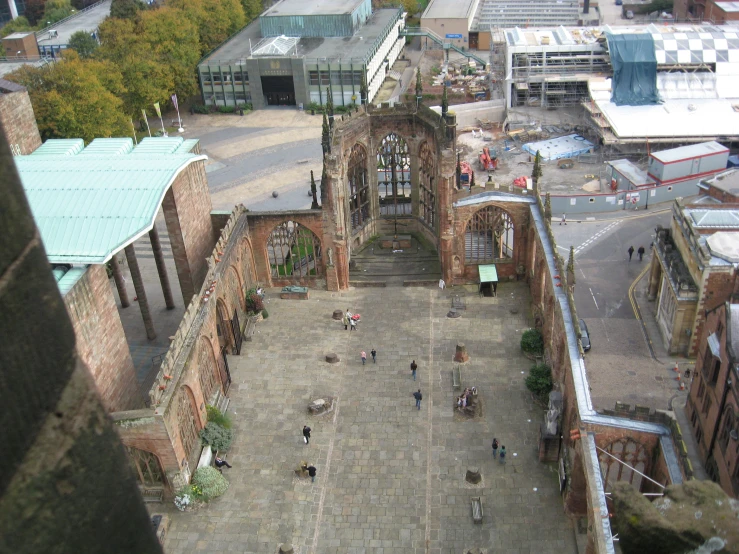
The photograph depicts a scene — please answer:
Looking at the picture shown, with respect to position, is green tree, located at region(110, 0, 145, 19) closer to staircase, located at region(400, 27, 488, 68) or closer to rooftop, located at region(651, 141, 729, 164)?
staircase, located at region(400, 27, 488, 68)

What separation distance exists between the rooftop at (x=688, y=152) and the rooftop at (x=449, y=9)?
65973 millimetres

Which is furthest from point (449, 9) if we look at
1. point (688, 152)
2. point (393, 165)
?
point (393, 165)

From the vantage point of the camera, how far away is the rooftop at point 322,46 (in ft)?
344

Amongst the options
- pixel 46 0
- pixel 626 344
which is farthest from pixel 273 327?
pixel 46 0

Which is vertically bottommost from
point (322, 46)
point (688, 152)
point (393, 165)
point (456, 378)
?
point (688, 152)

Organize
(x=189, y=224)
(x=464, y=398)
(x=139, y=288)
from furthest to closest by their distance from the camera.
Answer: (x=139, y=288), (x=189, y=224), (x=464, y=398)

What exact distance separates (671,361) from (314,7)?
93943 millimetres

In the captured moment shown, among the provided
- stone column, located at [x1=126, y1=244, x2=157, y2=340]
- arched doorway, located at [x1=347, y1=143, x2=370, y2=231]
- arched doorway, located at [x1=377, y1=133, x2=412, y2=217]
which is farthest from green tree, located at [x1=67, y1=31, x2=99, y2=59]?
stone column, located at [x1=126, y1=244, x2=157, y2=340]

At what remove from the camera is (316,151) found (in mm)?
91562

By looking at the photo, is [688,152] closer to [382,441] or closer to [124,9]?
[382,441]

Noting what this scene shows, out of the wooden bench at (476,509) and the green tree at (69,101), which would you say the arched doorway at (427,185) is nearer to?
the wooden bench at (476,509)

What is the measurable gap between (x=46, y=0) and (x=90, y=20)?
22.8m

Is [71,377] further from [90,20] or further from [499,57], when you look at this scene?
[90,20]

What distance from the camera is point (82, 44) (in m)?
108
